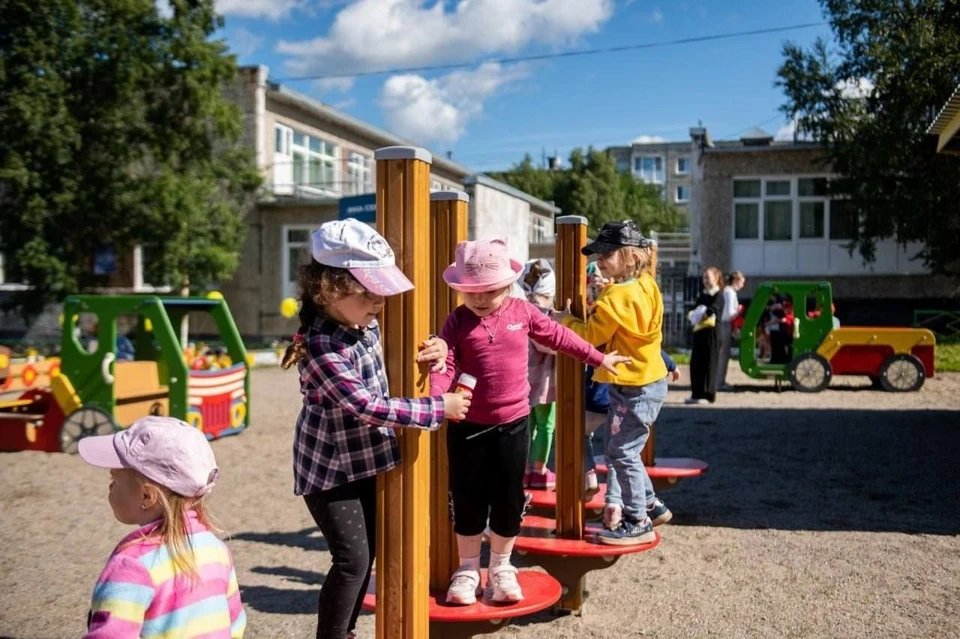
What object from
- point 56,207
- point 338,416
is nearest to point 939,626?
point 338,416

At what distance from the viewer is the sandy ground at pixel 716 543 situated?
14.7 ft

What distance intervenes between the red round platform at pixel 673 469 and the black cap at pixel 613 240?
1.88 m

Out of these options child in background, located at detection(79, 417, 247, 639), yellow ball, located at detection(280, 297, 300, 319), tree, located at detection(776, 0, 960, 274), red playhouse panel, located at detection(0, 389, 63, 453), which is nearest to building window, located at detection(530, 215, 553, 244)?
tree, located at detection(776, 0, 960, 274)

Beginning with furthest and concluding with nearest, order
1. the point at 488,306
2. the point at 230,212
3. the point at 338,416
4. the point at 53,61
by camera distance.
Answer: the point at 230,212 → the point at 53,61 → the point at 488,306 → the point at 338,416

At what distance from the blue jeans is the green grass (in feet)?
47.2

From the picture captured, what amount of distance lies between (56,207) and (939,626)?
1965 cm

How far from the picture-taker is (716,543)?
5828mm

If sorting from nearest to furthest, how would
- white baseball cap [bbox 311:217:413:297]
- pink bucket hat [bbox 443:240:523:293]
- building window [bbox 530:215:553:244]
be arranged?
1. white baseball cap [bbox 311:217:413:297]
2. pink bucket hat [bbox 443:240:523:293]
3. building window [bbox 530:215:553:244]

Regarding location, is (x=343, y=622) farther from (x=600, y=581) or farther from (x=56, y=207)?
(x=56, y=207)

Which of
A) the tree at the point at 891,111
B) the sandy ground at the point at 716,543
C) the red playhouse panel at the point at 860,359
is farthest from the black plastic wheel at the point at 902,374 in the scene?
the tree at the point at 891,111

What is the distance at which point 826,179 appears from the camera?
25078 millimetres

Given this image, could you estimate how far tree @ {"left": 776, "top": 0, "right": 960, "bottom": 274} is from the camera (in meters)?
20.1

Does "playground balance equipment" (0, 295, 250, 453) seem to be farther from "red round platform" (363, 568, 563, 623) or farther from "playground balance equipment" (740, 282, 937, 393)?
"playground balance equipment" (740, 282, 937, 393)

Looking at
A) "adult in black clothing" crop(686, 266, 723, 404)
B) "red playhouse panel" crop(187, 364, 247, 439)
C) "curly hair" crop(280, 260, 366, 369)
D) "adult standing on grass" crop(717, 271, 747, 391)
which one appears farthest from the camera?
"adult standing on grass" crop(717, 271, 747, 391)
